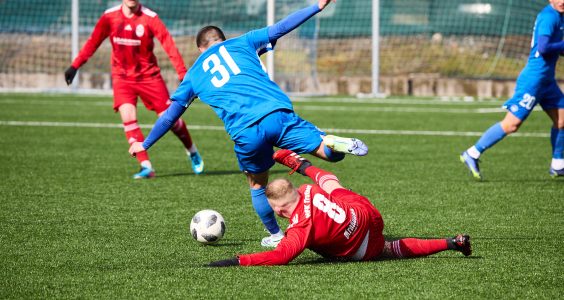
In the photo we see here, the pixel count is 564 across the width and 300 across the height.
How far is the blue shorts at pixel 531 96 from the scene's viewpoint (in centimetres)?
1066

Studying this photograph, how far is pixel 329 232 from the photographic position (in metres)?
6.29

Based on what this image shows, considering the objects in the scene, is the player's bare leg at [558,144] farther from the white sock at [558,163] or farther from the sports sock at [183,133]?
the sports sock at [183,133]

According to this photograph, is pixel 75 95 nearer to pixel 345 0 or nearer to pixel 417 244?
pixel 345 0

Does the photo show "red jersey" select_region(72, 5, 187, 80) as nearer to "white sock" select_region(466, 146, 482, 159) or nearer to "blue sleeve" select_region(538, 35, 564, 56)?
"white sock" select_region(466, 146, 482, 159)

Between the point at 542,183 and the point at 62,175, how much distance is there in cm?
530

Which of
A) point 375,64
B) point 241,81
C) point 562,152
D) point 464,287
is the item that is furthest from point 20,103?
point 464,287

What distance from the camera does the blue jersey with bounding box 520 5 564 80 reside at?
34.3ft

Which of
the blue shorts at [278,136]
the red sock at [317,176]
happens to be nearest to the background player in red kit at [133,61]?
the blue shorts at [278,136]

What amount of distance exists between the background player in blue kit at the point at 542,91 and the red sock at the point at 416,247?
4.19 m

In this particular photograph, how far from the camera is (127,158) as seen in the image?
12.7 meters

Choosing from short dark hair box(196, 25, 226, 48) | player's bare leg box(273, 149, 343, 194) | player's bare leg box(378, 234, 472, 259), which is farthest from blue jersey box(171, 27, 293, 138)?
player's bare leg box(378, 234, 472, 259)

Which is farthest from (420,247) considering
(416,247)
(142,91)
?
(142,91)

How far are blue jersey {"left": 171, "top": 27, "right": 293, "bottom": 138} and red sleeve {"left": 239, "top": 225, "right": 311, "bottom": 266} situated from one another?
3.16 feet

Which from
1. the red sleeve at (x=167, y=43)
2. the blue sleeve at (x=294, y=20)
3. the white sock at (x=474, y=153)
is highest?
the blue sleeve at (x=294, y=20)
